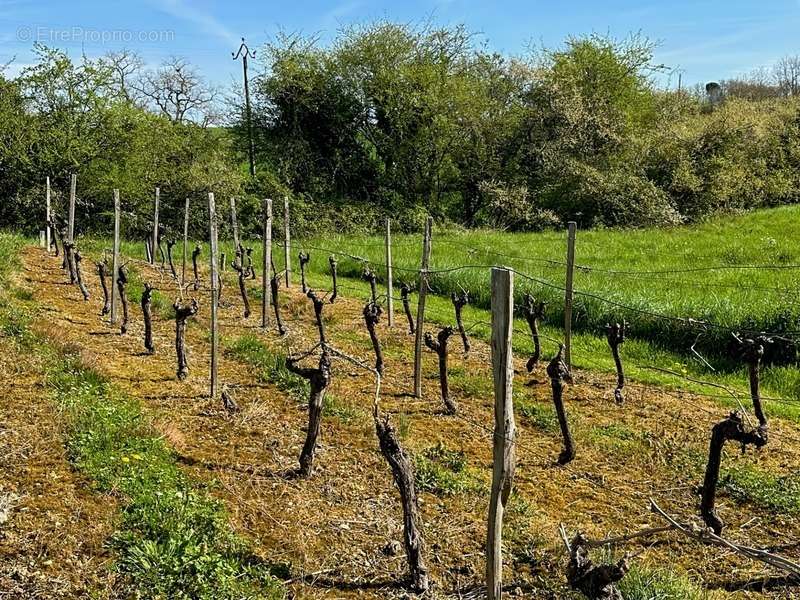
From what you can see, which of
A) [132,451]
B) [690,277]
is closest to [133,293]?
[132,451]

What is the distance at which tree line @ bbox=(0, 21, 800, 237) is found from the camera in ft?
78.7

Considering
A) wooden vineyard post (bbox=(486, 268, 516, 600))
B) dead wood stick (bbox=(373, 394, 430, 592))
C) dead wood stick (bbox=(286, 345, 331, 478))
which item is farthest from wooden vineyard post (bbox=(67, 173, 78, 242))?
wooden vineyard post (bbox=(486, 268, 516, 600))

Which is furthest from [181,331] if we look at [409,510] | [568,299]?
[568,299]

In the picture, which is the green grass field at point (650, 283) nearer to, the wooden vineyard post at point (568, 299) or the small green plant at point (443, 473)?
the wooden vineyard post at point (568, 299)

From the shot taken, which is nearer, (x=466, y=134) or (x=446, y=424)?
(x=446, y=424)

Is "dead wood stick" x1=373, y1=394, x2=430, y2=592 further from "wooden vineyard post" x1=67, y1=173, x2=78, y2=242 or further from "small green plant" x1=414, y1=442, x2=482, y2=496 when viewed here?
"wooden vineyard post" x1=67, y1=173, x2=78, y2=242

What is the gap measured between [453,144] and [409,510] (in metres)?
25.6

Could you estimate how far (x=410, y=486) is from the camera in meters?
4.07

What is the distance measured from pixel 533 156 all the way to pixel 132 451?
25177 millimetres

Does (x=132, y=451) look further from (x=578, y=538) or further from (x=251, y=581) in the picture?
(x=578, y=538)

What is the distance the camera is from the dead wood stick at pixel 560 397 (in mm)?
5539

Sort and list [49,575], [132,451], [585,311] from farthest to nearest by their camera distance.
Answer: [585,311] < [132,451] < [49,575]

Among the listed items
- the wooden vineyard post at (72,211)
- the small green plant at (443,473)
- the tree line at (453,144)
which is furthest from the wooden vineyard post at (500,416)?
the tree line at (453,144)

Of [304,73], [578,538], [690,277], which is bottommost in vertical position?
[578,538]
